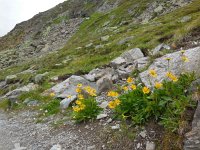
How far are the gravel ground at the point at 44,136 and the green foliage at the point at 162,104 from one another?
1.43 meters

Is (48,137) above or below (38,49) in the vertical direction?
above

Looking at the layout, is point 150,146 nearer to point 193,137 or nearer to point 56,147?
point 193,137

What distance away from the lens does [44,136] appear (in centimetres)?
1274

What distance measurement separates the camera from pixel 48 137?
41.0 ft

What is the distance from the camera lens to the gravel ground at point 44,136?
11164mm

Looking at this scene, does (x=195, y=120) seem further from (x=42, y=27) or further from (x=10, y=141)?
(x=42, y=27)

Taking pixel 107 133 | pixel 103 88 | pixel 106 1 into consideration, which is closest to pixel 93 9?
pixel 106 1

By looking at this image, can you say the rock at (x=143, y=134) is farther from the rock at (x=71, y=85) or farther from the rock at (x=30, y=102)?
the rock at (x=30, y=102)

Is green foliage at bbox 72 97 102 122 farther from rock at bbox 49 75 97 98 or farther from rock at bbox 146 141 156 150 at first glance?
rock at bbox 49 75 97 98

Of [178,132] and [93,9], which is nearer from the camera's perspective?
[178,132]

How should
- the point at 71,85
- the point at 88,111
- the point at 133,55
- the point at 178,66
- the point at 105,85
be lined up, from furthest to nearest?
the point at 133,55, the point at 71,85, the point at 105,85, the point at 88,111, the point at 178,66

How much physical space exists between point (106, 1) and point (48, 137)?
71775mm

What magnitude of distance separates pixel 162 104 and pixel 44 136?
4.83 metres

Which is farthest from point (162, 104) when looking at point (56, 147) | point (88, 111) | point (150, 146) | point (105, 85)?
point (105, 85)
